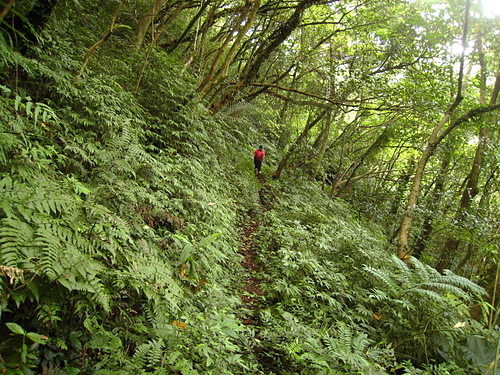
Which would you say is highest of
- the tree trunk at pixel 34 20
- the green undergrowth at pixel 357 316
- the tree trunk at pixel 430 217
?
the tree trunk at pixel 430 217

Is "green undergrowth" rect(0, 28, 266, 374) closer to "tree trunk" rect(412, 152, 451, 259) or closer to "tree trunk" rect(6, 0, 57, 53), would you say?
"tree trunk" rect(6, 0, 57, 53)

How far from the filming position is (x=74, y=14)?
6.32 m

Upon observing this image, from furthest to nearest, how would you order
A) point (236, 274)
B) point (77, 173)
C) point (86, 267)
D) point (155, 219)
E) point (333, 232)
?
point (333, 232) → point (236, 274) → point (155, 219) → point (77, 173) → point (86, 267)

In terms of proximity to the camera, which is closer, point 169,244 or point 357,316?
point 169,244

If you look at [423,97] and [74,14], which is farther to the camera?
[423,97]

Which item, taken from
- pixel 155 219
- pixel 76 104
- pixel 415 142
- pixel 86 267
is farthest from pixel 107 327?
pixel 415 142

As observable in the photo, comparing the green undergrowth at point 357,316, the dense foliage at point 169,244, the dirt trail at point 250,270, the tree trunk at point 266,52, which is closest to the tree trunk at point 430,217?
the dense foliage at point 169,244

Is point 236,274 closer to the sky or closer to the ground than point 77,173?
closer to the ground

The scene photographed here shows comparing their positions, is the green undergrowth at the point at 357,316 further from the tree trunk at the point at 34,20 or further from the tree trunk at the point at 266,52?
the tree trunk at the point at 266,52

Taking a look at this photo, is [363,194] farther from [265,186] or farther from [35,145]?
[35,145]

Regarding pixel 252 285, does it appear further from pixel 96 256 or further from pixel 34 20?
pixel 34 20

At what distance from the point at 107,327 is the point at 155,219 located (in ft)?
6.08

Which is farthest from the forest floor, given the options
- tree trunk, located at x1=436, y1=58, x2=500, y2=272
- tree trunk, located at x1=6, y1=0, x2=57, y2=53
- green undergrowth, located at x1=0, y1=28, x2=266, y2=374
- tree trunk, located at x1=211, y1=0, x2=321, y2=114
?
tree trunk, located at x1=436, y1=58, x2=500, y2=272

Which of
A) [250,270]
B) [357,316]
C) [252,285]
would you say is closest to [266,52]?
[250,270]
